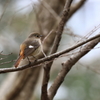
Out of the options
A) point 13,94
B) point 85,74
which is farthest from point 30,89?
point 85,74

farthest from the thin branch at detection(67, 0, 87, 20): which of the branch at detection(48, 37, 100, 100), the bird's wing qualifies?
the branch at detection(48, 37, 100, 100)

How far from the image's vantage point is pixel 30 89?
17.7 ft

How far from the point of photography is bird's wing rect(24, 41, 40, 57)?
10.4ft

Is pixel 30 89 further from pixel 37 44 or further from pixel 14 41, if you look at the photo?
pixel 37 44

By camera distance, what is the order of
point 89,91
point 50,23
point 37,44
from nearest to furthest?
point 37,44 < point 50,23 < point 89,91

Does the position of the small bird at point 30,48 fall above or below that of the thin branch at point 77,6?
above

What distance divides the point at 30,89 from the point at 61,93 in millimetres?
2556

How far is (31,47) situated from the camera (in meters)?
3.41

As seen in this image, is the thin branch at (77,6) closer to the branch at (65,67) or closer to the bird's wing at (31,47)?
the bird's wing at (31,47)

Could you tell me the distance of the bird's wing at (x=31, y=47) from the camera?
10.4 feet

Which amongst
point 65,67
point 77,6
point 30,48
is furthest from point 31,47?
point 77,6

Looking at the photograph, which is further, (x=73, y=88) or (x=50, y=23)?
(x=73, y=88)

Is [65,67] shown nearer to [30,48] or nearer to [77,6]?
[30,48]

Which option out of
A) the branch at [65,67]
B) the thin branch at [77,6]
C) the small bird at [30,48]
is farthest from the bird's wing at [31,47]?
the thin branch at [77,6]
